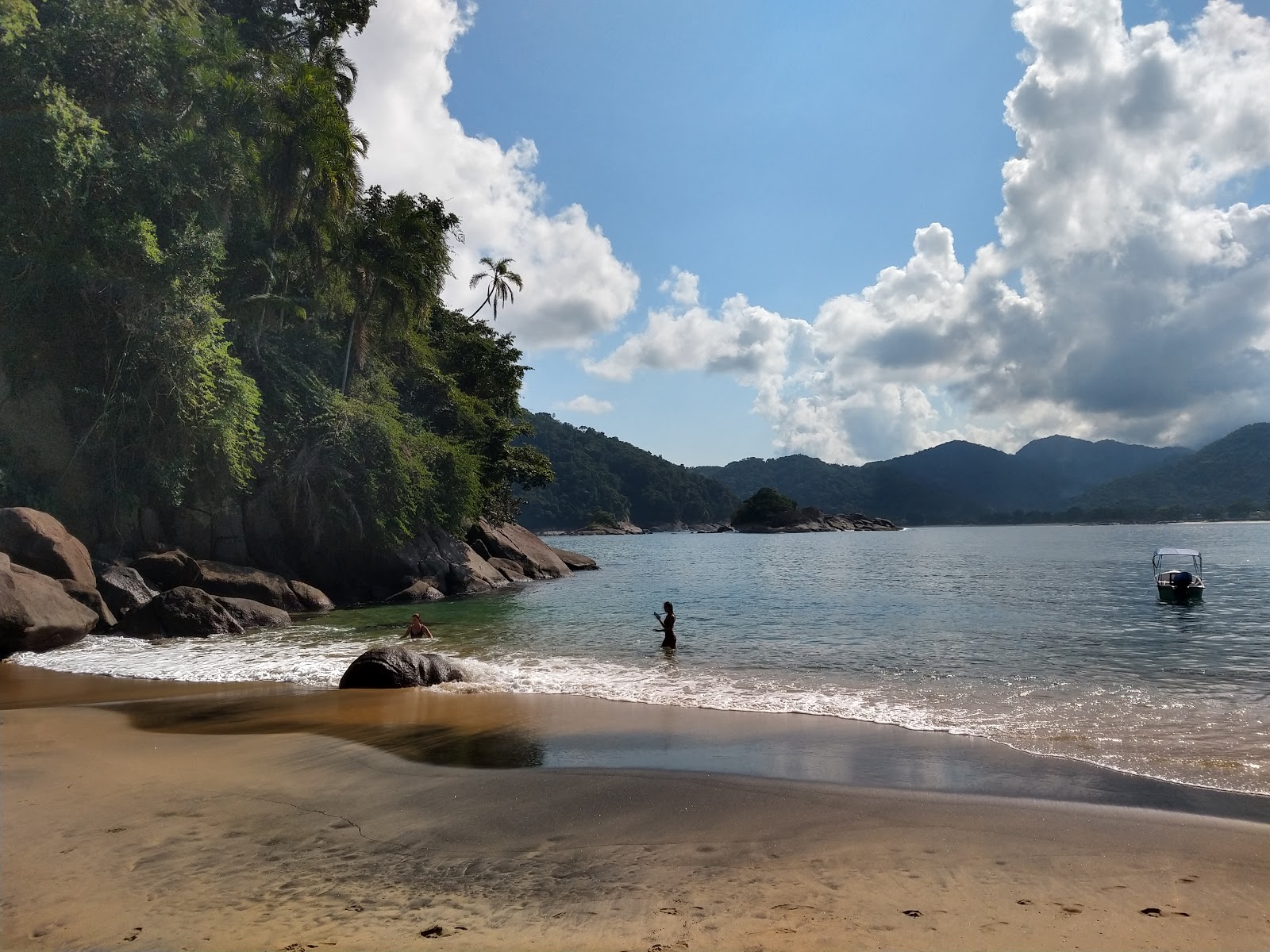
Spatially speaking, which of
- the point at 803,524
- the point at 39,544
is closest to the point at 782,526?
the point at 803,524

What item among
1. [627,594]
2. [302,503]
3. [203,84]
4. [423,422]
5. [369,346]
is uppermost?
[203,84]

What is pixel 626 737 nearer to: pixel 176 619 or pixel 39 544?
pixel 176 619

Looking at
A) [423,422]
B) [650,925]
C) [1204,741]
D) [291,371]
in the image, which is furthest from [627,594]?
[650,925]

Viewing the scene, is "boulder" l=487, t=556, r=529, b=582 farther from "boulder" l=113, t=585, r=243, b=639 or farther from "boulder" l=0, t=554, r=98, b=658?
"boulder" l=0, t=554, r=98, b=658

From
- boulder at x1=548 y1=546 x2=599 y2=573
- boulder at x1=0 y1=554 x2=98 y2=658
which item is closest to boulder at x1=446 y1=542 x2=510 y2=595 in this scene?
boulder at x1=548 y1=546 x2=599 y2=573

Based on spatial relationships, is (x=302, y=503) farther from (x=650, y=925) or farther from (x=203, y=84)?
(x=650, y=925)

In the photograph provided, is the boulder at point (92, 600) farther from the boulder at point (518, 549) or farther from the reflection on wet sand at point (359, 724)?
the boulder at point (518, 549)

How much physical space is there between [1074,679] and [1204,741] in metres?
4.33

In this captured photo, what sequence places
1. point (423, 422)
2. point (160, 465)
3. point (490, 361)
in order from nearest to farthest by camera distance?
1. point (160, 465)
2. point (423, 422)
3. point (490, 361)

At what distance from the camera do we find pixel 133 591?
2041 centimetres

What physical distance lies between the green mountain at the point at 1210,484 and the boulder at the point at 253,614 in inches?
6795

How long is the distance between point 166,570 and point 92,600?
3.66 m

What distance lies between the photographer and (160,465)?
23359mm

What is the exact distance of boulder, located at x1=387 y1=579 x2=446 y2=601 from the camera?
93.8 feet
